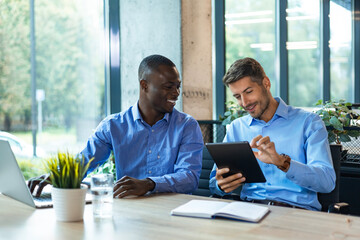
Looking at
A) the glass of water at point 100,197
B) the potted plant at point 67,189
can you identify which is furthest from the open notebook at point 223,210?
the potted plant at point 67,189

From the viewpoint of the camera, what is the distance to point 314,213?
4.87 feet

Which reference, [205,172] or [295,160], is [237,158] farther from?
[205,172]

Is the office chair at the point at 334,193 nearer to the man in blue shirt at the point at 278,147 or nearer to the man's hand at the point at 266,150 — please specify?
the man in blue shirt at the point at 278,147

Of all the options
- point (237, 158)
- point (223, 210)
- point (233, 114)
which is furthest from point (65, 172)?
point (233, 114)

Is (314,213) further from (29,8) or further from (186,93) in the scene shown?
(29,8)

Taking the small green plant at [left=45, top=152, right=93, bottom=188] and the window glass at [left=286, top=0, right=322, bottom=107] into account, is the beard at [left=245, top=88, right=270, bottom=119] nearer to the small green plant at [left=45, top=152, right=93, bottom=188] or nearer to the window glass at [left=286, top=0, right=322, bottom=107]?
the small green plant at [left=45, top=152, right=93, bottom=188]

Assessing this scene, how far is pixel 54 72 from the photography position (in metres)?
3.38

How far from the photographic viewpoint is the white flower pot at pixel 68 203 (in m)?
1.42

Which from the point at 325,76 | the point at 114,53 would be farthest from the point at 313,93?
the point at 114,53

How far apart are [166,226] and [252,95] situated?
3.43 ft

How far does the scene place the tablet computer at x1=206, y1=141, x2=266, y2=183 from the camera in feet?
5.66

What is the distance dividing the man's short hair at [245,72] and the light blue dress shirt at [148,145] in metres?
0.33

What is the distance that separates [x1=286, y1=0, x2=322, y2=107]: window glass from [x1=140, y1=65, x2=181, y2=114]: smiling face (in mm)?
4003

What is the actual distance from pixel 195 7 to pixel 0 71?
167cm
